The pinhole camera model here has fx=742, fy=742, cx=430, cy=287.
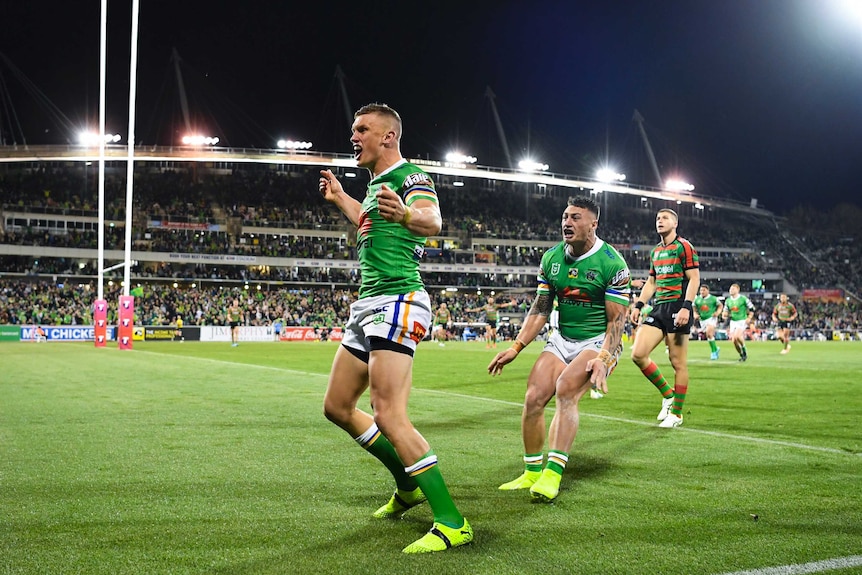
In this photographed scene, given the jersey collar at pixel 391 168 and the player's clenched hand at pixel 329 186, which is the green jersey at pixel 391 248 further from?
the player's clenched hand at pixel 329 186

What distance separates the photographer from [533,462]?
5.66 metres

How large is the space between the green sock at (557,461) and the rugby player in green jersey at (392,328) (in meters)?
1.05

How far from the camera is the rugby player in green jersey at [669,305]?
375 inches

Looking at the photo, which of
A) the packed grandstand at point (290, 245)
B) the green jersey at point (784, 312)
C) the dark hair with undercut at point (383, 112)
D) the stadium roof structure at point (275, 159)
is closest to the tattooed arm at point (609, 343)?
the dark hair with undercut at point (383, 112)

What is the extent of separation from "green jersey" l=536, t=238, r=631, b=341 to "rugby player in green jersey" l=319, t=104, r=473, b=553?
6.16 feet

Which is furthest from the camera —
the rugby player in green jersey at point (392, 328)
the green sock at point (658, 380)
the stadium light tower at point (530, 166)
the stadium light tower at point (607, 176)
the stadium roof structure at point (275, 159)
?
the stadium light tower at point (607, 176)

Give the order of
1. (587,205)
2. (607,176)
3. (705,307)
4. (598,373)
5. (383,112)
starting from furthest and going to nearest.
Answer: (607,176) < (705,307) < (587,205) < (598,373) < (383,112)

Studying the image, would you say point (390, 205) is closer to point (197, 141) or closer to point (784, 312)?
point (784, 312)

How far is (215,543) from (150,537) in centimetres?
39

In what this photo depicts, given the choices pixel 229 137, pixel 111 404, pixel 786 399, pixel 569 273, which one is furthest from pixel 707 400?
pixel 229 137

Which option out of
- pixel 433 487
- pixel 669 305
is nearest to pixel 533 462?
pixel 433 487

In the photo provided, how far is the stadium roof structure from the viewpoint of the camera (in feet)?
167

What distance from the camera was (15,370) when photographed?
17.4 metres

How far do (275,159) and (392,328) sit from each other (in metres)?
55.7
